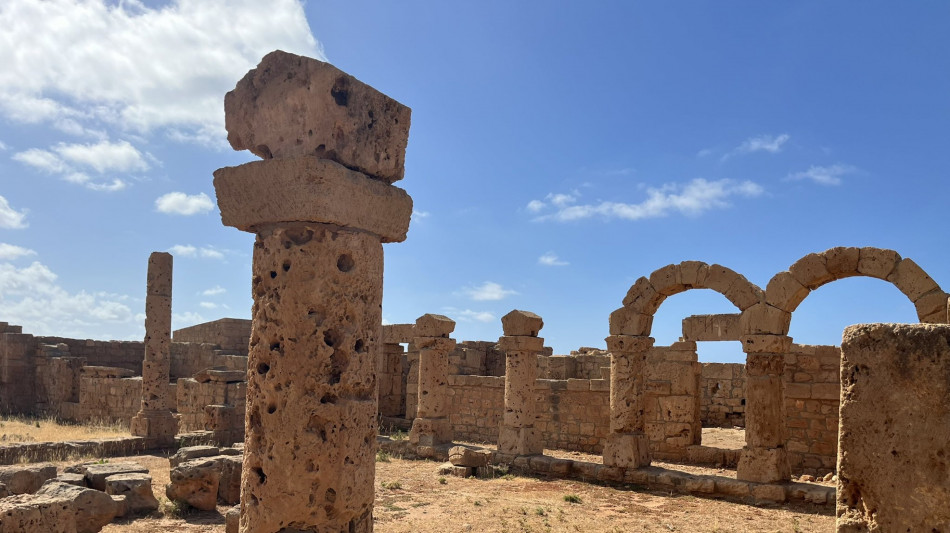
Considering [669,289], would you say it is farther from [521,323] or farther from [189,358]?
[189,358]

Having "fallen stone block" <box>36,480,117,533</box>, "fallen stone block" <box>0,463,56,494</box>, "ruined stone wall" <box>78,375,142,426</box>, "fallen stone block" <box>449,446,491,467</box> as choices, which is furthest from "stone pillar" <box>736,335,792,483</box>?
"ruined stone wall" <box>78,375,142,426</box>

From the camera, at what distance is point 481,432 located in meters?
16.6

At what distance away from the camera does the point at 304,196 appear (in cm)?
386

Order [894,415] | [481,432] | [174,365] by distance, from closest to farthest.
→ [894,415]
[481,432]
[174,365]

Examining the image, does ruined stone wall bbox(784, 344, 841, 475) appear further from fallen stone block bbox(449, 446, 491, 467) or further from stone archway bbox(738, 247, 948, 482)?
fallen stone block bbox(449, 446, 491, 467)

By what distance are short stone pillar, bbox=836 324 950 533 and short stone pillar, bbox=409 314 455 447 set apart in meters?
11.7

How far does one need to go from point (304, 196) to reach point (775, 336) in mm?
8633

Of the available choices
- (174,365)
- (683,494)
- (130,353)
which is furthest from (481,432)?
(130,353)

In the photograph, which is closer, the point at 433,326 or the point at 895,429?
the point at 895,429

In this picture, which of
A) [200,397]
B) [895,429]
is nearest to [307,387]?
[895,429]

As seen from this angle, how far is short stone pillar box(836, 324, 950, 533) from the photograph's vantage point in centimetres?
270

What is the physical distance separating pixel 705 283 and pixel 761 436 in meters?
2.47

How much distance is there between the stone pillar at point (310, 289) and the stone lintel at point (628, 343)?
8.22 m

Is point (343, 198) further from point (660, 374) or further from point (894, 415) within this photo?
point (660, 374)
